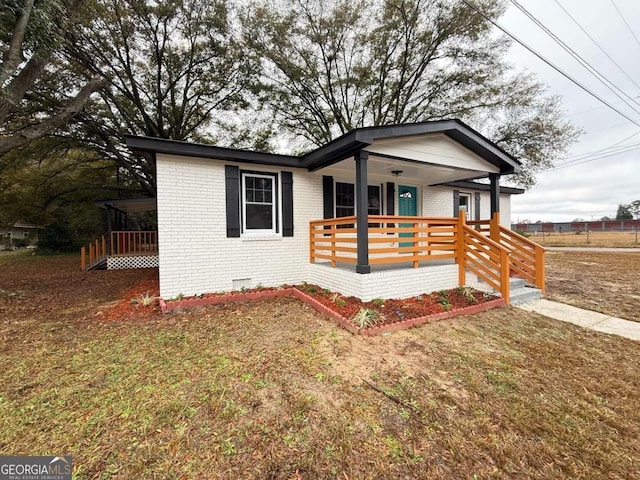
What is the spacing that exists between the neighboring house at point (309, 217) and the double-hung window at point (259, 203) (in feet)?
0.08

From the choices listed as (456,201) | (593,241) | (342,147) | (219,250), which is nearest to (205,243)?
(219,250)

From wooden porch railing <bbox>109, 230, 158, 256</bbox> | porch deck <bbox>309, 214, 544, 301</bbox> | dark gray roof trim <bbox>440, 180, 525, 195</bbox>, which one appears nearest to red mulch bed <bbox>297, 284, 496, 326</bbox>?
porch deck <bbox>309, 214, 544, 301</bbox>

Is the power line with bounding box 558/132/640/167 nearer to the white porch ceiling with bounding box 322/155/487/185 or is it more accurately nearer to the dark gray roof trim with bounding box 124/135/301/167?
the white porch ceiling with bounding box 322/155/487/185

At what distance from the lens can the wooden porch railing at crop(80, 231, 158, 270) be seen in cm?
1075

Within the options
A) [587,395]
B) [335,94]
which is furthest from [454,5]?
[587,395]

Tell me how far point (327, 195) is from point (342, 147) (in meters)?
1.92

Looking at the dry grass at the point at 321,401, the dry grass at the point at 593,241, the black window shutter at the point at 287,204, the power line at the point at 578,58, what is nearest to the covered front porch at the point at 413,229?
the black window shutter at the point at 287,204

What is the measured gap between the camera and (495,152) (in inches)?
252

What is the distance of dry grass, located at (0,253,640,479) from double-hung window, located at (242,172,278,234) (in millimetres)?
2724

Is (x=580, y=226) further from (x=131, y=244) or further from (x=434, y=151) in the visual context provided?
(x=131, y=244)

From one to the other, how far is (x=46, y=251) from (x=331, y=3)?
21.7m

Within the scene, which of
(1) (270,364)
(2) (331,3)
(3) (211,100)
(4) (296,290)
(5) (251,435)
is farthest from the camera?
(3) (211,100)

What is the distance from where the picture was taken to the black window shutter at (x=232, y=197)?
5754mm

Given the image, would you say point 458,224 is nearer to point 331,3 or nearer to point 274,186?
point 274,186
